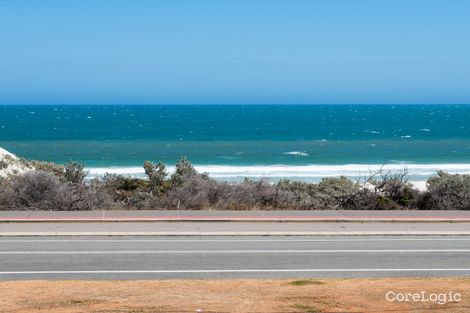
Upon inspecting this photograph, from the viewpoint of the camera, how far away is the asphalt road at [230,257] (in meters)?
13.4

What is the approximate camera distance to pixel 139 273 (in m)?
13.3

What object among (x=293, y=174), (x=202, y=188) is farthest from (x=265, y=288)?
(x=293, y=174)

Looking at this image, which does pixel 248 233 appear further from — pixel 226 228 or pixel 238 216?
pixel 238 216

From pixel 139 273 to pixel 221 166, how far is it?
1932 inches

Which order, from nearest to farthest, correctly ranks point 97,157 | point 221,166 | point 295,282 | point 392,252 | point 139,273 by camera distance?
point 295,282 < point 139,273 < point 392,252 < point 221,166 < point 97,157

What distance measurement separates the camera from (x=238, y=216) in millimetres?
20125

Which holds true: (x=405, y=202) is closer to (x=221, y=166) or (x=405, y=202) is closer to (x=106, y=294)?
(x=106, y=294)

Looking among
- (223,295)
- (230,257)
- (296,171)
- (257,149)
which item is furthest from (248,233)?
(257,149)

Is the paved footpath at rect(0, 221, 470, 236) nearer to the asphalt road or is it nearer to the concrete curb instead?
the concrete curb

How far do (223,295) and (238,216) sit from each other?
907 centimetres

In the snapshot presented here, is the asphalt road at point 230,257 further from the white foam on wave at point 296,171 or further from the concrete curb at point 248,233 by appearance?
the white foam on wave at point 296,171

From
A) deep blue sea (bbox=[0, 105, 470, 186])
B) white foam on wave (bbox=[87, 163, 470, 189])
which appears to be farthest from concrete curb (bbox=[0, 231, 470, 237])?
white foam on wave (bbox=[87, 163, 470, 189])

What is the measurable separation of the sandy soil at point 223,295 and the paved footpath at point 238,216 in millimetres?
7467

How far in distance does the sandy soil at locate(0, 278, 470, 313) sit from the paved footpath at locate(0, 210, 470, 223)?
7467 mm
